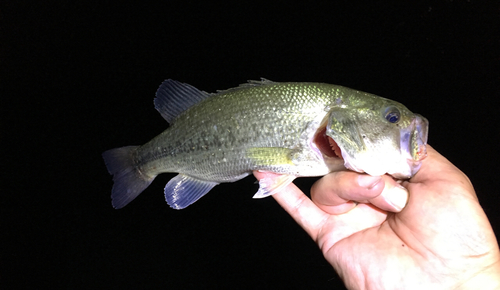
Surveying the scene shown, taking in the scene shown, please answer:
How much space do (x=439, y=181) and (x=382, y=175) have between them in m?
0.17

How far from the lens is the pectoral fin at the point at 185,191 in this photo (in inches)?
44.1

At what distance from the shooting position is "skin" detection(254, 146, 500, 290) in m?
0.74

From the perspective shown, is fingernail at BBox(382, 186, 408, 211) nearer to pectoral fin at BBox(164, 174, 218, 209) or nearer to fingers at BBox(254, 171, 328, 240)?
fingers at BBox(254, 171, 328, 240)

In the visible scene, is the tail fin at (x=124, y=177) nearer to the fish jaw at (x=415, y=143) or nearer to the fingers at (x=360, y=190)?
the fingers at (x=360, y=190)

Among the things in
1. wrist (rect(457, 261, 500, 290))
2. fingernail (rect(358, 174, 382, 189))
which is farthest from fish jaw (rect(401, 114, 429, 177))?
wrist (rect(457, 261, 500, 290))

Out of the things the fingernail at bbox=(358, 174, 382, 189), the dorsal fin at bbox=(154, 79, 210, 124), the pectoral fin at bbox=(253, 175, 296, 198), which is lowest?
the pectoral fin at bbox=(253, 175, 296, 198)

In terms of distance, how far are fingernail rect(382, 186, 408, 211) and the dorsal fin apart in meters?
0.87

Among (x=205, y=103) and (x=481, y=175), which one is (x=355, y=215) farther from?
(x=481, y=175)

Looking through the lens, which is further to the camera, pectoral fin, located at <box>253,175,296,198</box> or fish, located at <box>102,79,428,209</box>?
pectoral fin, located at <box>253,175,296,198</box>

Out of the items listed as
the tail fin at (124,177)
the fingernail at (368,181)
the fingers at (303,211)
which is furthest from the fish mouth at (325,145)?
the tail fin at (124,177)

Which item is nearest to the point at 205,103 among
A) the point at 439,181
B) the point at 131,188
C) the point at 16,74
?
the point at 131,188

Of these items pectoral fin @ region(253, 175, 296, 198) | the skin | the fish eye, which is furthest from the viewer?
pectoral fin @ region(253, 175, 296, 198)

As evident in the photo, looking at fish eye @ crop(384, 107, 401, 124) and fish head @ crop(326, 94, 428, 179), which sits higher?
fish eye @ crop(384, 107, 401, 124)

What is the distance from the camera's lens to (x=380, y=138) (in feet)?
2.75
